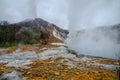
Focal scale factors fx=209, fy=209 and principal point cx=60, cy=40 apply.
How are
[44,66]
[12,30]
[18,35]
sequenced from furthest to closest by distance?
[12,30] → [18,35] → [44,66]

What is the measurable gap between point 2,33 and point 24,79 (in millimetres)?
22041

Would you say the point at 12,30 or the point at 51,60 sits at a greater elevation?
the point at 12,30

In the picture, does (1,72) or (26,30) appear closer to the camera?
(1,72)

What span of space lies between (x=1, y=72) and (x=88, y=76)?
3949mm

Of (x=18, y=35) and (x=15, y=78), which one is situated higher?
(x=18, y=35)

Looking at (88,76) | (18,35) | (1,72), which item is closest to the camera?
(88,76)

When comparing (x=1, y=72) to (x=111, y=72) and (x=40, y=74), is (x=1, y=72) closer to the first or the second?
(x=40, y=74)

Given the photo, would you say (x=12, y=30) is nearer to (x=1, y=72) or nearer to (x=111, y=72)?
(x=1, y=72)

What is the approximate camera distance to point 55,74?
8742 mm

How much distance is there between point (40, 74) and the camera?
8.85m

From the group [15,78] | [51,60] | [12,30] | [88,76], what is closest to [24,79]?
[15,78]

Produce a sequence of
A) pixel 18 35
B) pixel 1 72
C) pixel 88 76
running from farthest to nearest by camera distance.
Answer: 1. pixel 18 35
2. pixel 1 72
3. pixel 88 76

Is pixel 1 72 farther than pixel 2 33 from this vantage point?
No

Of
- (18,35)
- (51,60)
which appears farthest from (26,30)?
(51,60)
